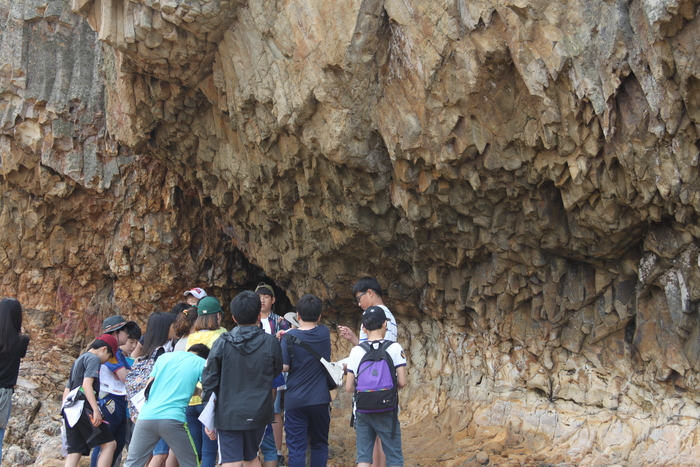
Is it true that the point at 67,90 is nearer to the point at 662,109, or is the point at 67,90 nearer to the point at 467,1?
the point at 467,1

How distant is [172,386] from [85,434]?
1381 mm

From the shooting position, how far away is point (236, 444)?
14.6ft

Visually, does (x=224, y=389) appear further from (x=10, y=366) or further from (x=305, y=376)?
(x=10, y=366)

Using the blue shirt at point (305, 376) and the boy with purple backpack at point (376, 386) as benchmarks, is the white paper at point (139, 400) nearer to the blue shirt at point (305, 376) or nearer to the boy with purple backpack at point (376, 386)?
the blue shirt at point (305, 376)

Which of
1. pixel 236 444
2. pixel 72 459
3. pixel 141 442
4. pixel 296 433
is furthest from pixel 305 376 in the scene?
pixel 72 459

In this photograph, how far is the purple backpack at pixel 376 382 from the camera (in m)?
4.75

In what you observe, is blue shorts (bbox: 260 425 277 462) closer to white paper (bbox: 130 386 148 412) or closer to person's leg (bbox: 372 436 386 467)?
person's leg (bbox: 372 436 386 467)

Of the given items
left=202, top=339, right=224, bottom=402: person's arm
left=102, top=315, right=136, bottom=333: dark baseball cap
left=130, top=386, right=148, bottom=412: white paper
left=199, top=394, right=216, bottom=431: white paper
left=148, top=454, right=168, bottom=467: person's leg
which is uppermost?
left=102, top=315, right=136, bottom=333: dark baseball cap

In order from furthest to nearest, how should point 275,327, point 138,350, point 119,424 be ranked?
point 275,327
point 138,350
point 119,424

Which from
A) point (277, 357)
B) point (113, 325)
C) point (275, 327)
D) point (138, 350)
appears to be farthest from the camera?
point (275, 327)

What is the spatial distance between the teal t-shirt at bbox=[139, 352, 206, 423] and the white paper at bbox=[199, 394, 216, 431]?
0.37 meters

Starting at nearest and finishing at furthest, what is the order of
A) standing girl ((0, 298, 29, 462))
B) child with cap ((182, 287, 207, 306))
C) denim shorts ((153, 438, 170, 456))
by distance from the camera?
denim shorts ((153, 438, 170, 456))
standing girl ((0, 298, 29, 462))
child with cap ((182, 287, 207, 306))

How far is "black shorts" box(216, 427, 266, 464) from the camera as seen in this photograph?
443cm

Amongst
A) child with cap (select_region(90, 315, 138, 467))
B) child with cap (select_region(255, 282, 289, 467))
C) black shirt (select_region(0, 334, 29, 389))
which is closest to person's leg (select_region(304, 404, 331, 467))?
child with cap (select_region(255, 282, 289, 467))
